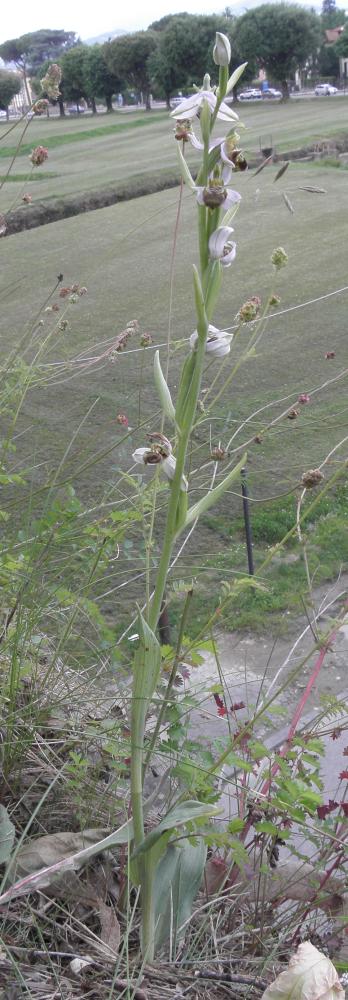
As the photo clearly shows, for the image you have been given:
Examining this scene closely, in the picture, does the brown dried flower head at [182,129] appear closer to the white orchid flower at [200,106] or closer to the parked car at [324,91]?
the white orchid flower at [200,106]

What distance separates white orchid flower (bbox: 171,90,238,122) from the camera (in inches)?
27.6

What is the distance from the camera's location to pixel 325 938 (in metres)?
1.02

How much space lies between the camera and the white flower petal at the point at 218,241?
69cm

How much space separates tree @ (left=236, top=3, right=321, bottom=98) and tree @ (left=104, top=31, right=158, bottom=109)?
3.29 meters

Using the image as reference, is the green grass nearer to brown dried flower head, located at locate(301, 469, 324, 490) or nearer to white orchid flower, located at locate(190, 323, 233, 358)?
brown dried flower head, located at locate(301, 469, 324, 490)

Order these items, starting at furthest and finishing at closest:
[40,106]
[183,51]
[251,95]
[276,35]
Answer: [251,95] < [276,35] < [183,51] < [40,106]

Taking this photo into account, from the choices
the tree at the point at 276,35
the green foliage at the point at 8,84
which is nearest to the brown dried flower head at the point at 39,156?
the green foliage at the point at 8,84

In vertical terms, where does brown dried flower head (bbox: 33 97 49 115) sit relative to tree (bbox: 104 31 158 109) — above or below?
below

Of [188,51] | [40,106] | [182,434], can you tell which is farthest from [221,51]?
[188,51]

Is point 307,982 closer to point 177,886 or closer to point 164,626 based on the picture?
point 177,886

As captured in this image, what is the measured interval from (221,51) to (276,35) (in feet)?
109

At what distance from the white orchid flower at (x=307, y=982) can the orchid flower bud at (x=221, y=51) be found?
80 cm

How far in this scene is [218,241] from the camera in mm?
688

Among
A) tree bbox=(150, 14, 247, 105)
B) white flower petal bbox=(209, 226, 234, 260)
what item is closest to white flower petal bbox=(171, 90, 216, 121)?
white flower petal bbox=(209, 226, 234, 260)
